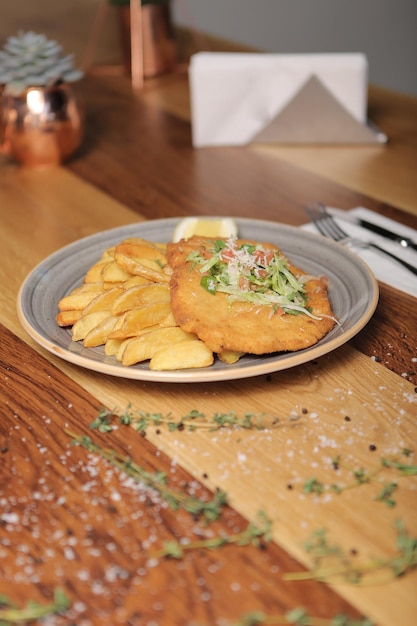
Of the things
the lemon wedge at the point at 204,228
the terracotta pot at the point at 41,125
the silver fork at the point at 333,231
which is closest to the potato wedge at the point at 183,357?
the lemon wedge at the point at 204,228

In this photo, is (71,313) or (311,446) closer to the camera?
(311,446)

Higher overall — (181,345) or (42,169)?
(181,345)

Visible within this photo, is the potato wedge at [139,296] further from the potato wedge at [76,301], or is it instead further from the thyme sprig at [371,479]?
the thyme sprig at [371,479]

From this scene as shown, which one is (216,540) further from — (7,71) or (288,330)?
(7,71)

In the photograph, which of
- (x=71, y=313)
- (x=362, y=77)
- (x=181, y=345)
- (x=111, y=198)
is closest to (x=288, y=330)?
(x=181, y=345)

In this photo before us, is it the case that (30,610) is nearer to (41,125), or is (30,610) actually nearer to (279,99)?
(41,125)

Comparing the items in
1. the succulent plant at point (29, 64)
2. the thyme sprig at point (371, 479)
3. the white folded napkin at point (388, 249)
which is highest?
the succulent plant at point (29, 64)

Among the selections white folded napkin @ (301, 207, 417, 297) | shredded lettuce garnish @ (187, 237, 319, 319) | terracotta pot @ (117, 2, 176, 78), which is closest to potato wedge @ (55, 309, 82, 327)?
shredded lettuce garnish @ (187, 237, 319, 319)
